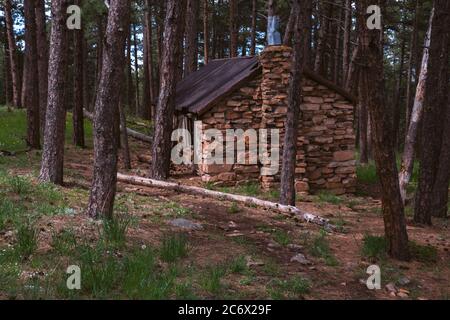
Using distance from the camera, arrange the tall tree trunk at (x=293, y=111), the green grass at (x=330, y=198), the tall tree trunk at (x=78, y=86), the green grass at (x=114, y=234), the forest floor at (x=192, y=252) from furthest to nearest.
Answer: the tall tree trunk at (x=78, y=86), the green grass at (x=330, y=198), the tall tree trunk at (x=293, y=111), the green grass at (x=114, y=234), the forest floor at (x=192, y=252)

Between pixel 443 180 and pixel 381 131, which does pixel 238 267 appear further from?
pixel 443 180

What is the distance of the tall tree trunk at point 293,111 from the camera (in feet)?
35.1

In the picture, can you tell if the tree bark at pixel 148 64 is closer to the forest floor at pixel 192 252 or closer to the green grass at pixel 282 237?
the forest floor at pixel 192 252

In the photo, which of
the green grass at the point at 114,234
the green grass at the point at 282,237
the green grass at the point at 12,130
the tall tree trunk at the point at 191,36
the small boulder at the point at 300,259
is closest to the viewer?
the green grass at the point at 114,234

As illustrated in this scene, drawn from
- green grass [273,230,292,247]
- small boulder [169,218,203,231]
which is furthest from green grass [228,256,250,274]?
small boulder [169,218,203,231]

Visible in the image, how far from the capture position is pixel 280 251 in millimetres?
7641

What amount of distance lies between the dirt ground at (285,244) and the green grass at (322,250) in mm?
62

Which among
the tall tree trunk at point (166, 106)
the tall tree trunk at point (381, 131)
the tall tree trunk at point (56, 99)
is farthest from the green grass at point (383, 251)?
the tall tree trunk at point (166, 106)

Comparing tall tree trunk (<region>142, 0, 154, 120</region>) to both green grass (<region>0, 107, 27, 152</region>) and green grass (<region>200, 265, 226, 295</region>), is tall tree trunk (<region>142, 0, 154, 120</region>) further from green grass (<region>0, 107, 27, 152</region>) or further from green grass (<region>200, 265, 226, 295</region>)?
green grass (<region>200, 265, 226, 295</region>)

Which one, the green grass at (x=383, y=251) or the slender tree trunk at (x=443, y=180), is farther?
the slender tree trunk at (x=443, y=180)

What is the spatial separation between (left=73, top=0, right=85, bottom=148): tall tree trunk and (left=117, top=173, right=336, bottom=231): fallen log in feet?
19.4

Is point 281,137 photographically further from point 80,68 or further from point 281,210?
point 80,68
